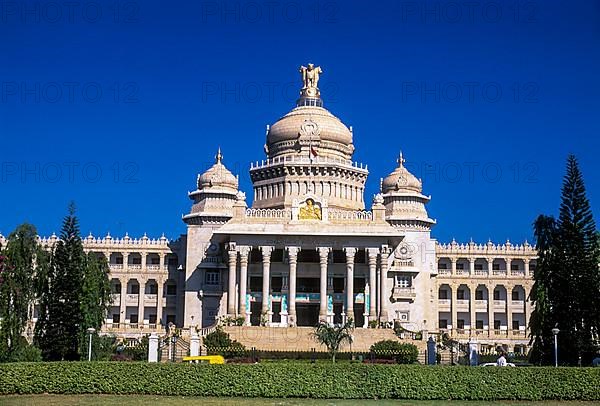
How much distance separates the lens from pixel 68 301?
46.2 m

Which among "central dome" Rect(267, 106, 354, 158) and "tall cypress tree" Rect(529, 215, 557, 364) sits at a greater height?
"central dome" Rect(267, 106, 354, 158)

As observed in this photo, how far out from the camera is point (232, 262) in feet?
210

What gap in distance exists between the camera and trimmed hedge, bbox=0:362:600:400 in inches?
1361

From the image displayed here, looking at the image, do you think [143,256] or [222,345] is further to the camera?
[143,256]

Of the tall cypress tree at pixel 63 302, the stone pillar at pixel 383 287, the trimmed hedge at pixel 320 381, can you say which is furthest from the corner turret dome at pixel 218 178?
the trimmed hedge at pixel 320 381

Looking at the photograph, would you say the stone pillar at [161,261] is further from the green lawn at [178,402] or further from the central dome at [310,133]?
the green lawn at [178,402]

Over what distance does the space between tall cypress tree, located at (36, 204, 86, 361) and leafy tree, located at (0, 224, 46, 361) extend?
0.85 meters

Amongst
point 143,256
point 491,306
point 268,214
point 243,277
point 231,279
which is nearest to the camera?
point 231,279

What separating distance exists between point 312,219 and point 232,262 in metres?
6.69

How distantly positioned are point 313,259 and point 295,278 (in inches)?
155

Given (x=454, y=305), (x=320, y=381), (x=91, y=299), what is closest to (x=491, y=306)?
(x=454, y=305)

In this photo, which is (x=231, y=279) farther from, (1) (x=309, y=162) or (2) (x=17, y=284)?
(2) (x=17, y=284)

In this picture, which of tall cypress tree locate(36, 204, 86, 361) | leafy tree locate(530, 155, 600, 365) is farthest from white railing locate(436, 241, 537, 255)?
tall cypress tree locate(36, 204, 86, 361)

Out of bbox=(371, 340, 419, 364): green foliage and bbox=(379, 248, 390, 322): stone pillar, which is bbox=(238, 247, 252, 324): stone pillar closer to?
Result: bbox=(379, 248, 390, 322): stone pillar
